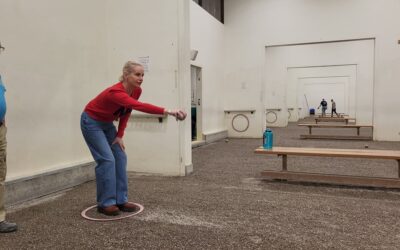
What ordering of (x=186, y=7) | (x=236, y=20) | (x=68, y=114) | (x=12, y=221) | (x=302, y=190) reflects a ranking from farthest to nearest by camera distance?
(x=236, y=20) < (x=186, y=7) < (x=68, y=114) < (x=302, y=190) < (x=12, y=221)

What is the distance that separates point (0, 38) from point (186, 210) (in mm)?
2397

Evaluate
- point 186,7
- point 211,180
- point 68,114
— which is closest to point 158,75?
point 186,7

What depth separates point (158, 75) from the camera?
4789 millimetres

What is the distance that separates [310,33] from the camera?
8.84 m

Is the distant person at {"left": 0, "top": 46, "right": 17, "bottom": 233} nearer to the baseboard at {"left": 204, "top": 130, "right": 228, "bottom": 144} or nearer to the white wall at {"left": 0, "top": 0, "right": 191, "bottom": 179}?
the white wall at {"left": 0, "top": 0, "right": 191, "bottom": 179}

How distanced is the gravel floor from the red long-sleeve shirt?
2.96 ft

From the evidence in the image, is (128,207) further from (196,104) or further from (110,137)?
(196,104)

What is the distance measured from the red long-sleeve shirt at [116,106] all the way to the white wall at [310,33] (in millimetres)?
6791

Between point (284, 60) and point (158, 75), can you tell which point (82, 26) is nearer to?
point (158, 75)

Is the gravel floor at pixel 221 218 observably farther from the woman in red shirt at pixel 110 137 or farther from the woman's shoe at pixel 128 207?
the woman in red shirt at pixel 110 137

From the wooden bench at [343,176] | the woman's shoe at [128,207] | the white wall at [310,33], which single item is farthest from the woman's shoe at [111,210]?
the white wall at [310,33]

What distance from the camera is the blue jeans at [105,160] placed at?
9.94ft

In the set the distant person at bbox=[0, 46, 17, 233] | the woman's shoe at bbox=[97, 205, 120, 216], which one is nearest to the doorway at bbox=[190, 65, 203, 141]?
the woman's shoe at bbox=[97, 205, 120, 216]

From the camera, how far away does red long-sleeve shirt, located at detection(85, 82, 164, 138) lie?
2.78 m
